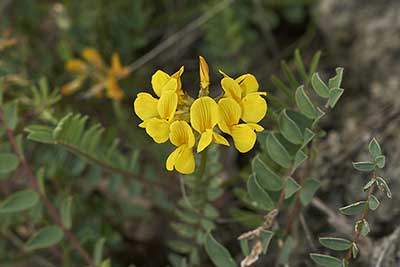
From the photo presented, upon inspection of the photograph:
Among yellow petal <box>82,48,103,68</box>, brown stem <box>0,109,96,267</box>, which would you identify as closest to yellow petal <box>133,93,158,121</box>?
brown stem <box>0,109,96,267</box>

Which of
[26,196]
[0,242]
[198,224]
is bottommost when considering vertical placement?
[198,224]

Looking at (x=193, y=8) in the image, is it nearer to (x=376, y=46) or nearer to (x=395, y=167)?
(x=376, y=46)

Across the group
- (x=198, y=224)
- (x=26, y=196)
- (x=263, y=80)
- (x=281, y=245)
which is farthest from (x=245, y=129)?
(x=263, y=80)

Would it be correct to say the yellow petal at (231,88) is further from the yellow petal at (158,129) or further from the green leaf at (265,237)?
the green leaf at (265,237)

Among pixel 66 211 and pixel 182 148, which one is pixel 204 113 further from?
pixel 66 211

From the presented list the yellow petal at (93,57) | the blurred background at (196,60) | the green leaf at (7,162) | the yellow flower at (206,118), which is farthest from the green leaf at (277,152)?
the yellow petal at (93,57)

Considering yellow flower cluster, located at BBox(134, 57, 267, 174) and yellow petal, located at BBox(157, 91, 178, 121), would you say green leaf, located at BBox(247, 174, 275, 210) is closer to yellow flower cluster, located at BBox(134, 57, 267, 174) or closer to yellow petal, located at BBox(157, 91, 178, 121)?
yellow flower cluster, located at BBox(134, 57, 267, 174)
